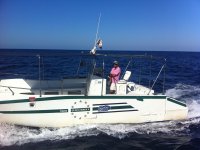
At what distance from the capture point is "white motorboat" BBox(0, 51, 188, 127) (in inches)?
467

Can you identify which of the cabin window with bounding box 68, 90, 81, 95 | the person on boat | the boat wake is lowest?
the boat wake

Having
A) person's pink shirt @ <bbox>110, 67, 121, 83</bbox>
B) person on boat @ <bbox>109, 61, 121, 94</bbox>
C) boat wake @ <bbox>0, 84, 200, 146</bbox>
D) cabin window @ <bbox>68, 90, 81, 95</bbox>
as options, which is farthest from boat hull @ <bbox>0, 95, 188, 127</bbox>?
cabin window @ <bbox>68, 90, 81, 95</bbox>

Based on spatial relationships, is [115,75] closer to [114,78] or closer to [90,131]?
[114,78]

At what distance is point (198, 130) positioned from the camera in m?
13.7

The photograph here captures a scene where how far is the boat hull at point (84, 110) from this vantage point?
38.8ft

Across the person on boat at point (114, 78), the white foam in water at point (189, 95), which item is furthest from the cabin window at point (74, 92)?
the white foam in water at point (189, 95)

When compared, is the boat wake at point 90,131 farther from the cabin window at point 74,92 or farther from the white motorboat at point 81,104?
the cabin window at point 74,92

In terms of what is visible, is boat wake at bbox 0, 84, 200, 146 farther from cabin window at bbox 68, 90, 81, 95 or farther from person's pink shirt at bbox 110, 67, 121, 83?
person's pink shirt at bbox 110, 67, 121, 83

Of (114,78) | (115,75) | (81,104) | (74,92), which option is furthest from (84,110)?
(115,75)

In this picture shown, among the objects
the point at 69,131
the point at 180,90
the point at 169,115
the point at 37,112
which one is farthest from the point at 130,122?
the point at 180,90

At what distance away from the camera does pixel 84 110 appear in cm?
1247

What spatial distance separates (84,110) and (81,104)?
0.30 m

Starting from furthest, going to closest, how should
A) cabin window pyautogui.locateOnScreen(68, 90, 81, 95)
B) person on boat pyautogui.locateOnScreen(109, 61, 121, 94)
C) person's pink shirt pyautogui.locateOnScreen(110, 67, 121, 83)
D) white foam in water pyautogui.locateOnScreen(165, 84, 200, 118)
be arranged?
1. white foam in water pyautogui.locateOnScreen(165, 84, 200, 118)
2. person's pink shirt pyautogui.locateOnScreen(110, 67, 121, 83)
3. person on boat pyautogui.locateOnScreen(109, 61, 121, 94)
4. cabin window pyautogui.locateOnScreen(68, 90, 81, 95)

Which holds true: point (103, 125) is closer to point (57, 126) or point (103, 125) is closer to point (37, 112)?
point (57, 126)
